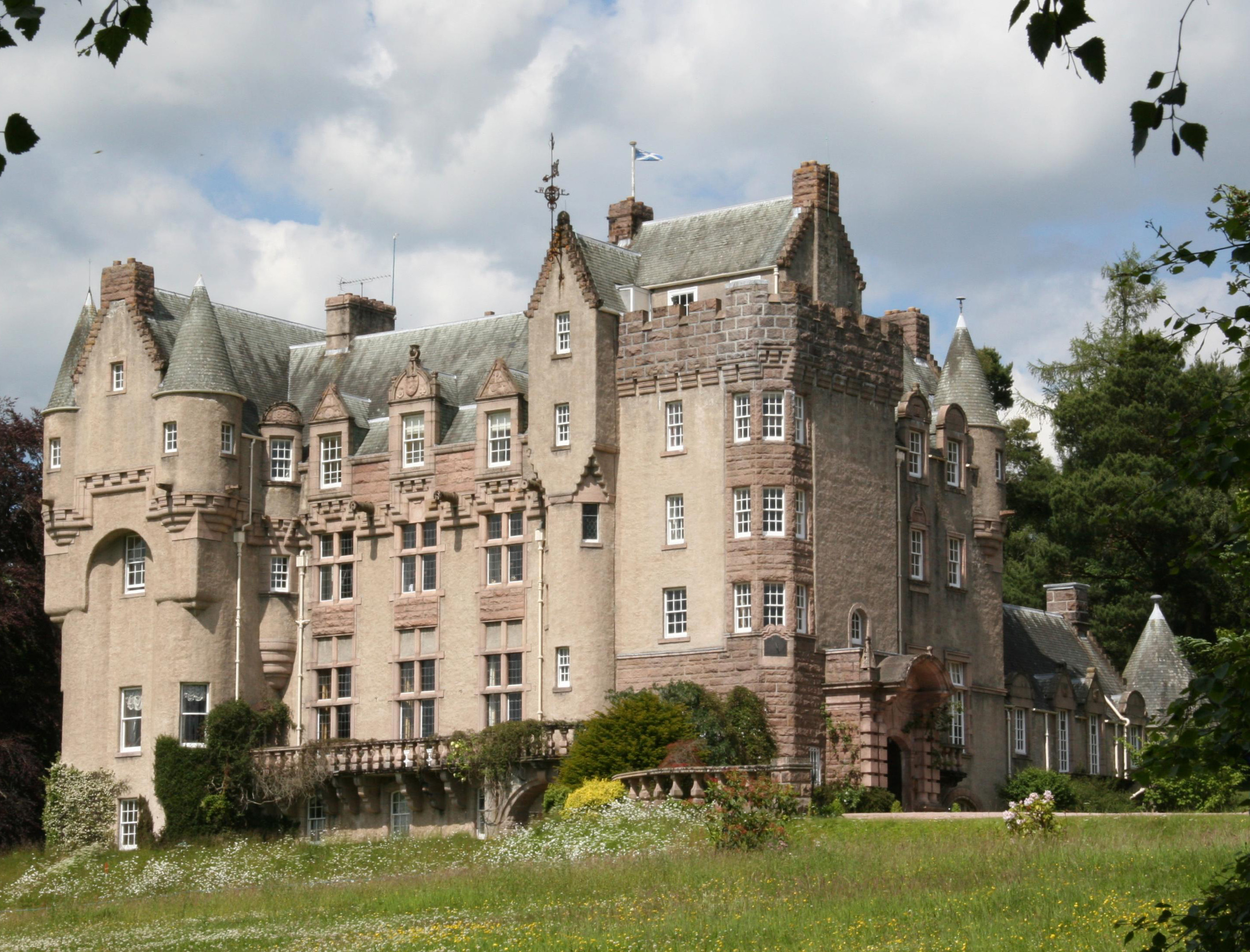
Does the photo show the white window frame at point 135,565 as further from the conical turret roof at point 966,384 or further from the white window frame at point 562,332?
the conical turret roof at point 966,384

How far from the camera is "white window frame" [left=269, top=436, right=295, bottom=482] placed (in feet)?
177

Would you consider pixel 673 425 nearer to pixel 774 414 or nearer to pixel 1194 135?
pixel 774 414

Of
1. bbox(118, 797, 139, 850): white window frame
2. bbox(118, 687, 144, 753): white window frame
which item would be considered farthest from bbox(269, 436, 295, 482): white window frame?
bbox(118, 797, 139, 850): white window frame

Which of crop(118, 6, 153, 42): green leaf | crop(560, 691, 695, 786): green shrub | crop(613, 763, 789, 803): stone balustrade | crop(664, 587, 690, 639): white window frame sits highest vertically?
crop(118, 6, 153, 42): green leaf

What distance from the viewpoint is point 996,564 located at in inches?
2212

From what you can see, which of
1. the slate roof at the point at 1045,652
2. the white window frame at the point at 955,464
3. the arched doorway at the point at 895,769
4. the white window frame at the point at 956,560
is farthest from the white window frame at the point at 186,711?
the slate roof at the point at 1045,652

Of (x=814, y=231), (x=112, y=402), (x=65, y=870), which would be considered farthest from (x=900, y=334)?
(x=65, y=870)

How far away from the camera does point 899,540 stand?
51000 millimetres

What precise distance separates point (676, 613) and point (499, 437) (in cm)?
713

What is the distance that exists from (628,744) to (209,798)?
1251 cm

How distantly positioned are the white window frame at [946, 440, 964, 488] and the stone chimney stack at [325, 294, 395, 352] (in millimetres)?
17597

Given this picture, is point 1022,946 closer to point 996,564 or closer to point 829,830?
point 829,830

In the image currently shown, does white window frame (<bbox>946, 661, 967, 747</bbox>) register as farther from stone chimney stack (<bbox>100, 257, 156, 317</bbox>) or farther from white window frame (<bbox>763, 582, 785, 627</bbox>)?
stone chimney stack (<bbox>100, 257, 156, 317</bbox>)

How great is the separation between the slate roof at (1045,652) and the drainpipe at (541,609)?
15286 millimetres
